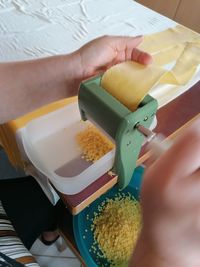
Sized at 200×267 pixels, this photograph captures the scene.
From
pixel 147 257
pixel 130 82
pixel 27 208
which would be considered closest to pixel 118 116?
pixel 130 82

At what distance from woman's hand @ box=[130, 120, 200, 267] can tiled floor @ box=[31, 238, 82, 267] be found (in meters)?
0.77

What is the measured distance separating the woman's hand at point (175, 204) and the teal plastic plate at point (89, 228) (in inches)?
12.8

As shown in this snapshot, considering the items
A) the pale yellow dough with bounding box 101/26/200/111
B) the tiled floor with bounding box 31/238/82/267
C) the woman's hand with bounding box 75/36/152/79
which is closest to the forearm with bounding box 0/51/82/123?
the woman's hand with bounding box 75/36/152/79

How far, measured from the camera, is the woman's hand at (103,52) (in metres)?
0.57

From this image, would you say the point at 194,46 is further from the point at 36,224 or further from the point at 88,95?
the point at 36,224

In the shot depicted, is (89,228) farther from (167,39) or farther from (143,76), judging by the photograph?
(167,39)

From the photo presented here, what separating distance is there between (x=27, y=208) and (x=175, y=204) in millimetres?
508

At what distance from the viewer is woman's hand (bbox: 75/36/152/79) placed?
22.3 inches

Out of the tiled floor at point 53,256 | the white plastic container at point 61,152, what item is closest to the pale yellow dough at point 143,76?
the white plastic container at point 61,152

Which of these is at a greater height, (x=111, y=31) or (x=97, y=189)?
(x=111, y=31)

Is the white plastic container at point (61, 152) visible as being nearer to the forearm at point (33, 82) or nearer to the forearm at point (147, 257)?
the forearm at point (33, 82)

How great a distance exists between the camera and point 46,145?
53 cm

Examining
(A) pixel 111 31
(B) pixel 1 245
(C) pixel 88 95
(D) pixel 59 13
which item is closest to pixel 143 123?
(C) pixel 88 95

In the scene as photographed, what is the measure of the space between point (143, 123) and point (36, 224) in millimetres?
412
